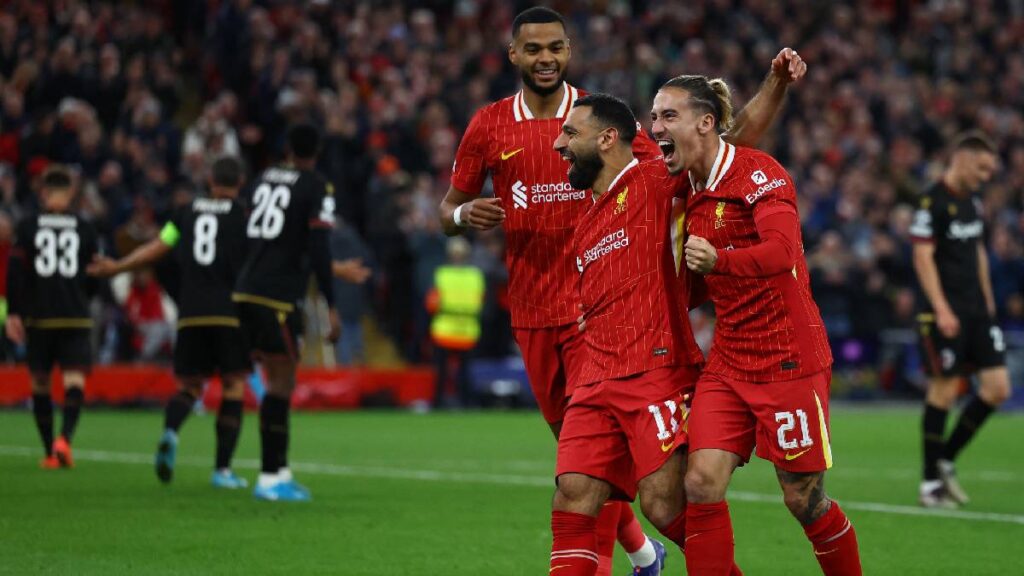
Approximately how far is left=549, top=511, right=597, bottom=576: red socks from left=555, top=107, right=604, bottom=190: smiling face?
4.73ft

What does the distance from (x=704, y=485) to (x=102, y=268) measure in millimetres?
8256

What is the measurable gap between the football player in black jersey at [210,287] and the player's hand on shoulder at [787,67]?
259 inches

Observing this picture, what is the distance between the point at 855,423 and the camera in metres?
20.8

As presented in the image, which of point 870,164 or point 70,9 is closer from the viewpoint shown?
point 70,9

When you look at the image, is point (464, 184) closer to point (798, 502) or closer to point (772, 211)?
point (772, 211)

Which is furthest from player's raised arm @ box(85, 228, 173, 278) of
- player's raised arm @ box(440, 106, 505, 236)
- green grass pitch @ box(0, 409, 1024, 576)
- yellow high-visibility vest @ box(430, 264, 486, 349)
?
yellow high-visibility vest @ box(430, 264, 486, 349)

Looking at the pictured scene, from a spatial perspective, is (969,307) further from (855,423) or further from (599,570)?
(855,423)

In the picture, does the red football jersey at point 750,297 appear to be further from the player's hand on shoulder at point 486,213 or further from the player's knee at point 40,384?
the player's knee at point 40,384

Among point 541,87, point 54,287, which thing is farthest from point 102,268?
point 541,87

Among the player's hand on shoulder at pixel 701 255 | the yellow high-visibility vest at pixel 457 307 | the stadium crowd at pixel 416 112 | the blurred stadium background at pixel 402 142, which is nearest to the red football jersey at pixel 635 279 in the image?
the player's hand on shoulder at pixel 701 255

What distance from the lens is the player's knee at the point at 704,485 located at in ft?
21.3

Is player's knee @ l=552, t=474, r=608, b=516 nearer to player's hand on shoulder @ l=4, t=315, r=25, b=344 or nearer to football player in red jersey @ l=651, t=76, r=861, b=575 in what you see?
football player in red jersey @ l=651, t=76, r=861, b=575

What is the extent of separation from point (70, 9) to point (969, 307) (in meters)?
16.1

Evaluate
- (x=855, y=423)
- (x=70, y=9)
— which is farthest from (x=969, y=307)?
(x=70, y=9)
